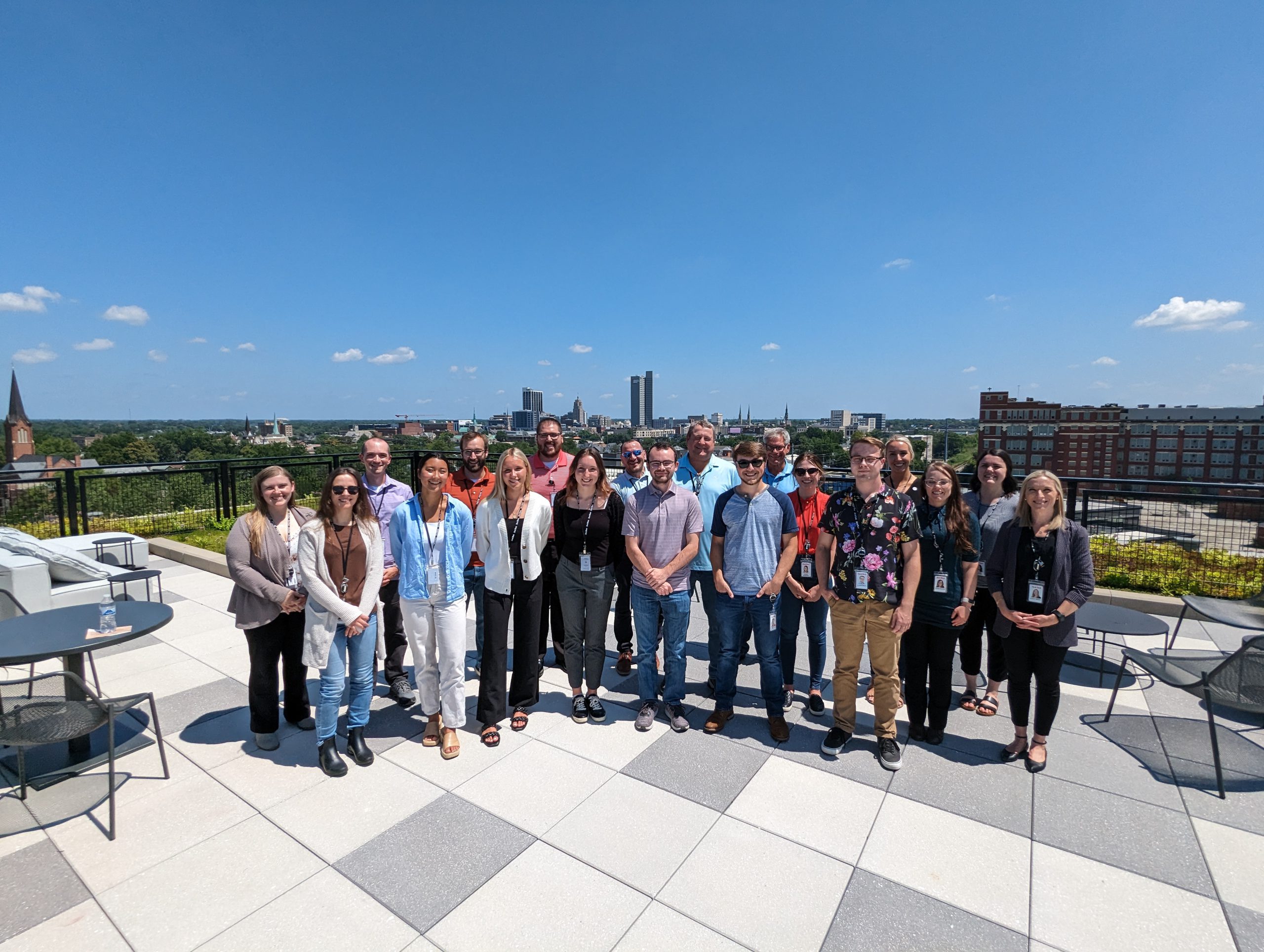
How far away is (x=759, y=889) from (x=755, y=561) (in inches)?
58.2

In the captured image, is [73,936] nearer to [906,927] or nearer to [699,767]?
[699,767]

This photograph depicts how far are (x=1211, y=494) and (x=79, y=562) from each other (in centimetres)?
997

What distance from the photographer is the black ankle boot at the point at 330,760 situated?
9.37 ft

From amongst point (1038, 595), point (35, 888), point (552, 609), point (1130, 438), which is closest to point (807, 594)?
point (1038, 595)

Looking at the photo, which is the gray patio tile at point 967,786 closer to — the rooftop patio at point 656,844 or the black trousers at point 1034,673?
the rooftop patio at point 656,844

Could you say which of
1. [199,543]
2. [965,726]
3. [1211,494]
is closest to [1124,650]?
[965,726]

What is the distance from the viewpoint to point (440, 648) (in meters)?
3.08

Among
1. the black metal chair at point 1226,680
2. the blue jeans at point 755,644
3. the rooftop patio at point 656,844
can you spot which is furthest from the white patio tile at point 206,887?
the black metal chair at point 1226,680

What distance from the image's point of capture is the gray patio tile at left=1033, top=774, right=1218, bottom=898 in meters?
2.19

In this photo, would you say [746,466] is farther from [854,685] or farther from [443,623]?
[443,623]

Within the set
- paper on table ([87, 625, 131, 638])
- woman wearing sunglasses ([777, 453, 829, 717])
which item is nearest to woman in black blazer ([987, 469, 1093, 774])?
woman wearing sunglasses ([777, 453, 829, 717])

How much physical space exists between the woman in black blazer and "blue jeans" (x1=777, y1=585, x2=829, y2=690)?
96 centimetres

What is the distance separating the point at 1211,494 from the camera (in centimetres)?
509

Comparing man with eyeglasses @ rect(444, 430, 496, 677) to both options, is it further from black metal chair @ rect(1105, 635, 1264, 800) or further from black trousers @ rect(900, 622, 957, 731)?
black metal chair @ rect(1105, 635, 1264, 800)
